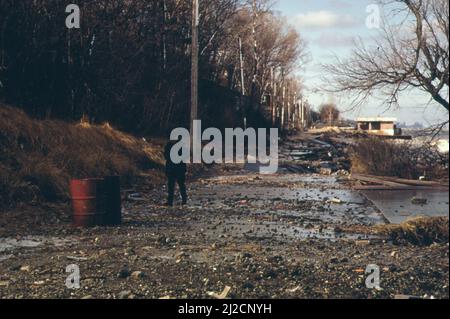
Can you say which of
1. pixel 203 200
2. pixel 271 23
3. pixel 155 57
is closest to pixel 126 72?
pixel 155 57

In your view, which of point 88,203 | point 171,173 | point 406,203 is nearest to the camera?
point 88,203

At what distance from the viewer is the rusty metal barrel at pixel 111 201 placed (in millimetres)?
13438

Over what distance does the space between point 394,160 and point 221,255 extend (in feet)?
46.4

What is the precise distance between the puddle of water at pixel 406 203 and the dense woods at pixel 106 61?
35.7 feet

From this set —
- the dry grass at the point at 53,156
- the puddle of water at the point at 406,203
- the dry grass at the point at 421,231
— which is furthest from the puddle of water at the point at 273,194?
the dry grass at the point at 421,231

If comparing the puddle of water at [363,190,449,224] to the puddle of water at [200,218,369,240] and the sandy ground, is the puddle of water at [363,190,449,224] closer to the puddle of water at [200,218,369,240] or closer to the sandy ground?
the sandy ground

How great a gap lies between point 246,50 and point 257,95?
479cm

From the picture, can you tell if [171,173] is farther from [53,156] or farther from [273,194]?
[273,194]

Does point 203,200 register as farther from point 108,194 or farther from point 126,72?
point 126,72

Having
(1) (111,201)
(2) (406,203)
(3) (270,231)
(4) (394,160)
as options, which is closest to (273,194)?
(2) (406,203)

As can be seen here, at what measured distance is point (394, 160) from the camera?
23.2m

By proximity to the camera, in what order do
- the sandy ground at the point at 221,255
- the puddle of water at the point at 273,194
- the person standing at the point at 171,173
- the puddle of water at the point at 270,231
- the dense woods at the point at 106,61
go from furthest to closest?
1. the dense woods at the point at 106,61
2. the puddle of water at the point at 273,194
3. the person standing at the point at 171,173
4. the puddle of water at the point at 270,231
5. the sandy ground at the point at 221,255

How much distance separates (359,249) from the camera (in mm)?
10836

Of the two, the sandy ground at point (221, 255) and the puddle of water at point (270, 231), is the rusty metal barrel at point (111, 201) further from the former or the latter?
the puddle of water at point (270, 231)
